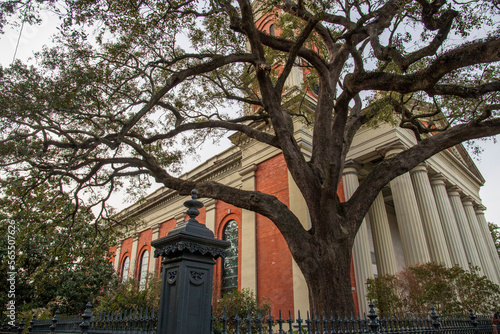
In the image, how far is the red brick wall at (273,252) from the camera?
1270 cm

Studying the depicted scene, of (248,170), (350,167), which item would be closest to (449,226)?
(350,167)

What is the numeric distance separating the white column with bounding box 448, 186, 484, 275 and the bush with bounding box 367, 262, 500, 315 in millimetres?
6455

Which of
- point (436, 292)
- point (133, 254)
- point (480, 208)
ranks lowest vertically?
point (436, 292)

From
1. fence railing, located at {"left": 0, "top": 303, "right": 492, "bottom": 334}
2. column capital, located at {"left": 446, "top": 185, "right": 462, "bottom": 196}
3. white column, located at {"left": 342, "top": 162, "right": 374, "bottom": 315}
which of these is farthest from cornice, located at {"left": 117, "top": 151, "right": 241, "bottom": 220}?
column capital, located at {"left": 446, "top": 185, "right": 462, "bottom": 196}

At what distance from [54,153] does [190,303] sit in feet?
33.0

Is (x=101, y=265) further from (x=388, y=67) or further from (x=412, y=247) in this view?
(x=388, y=67)

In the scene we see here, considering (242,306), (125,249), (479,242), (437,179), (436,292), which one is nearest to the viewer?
(436,292)

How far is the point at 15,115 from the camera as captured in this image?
28.7 ft

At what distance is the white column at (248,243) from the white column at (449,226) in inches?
322

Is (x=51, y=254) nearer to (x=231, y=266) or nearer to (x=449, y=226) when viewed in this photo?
(x=231, y=266)

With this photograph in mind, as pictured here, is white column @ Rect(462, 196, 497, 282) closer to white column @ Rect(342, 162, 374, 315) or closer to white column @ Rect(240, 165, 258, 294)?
white column @ Rect(342, 162, 374, 315)

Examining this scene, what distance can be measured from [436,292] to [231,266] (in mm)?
10233

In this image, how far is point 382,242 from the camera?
1384cm

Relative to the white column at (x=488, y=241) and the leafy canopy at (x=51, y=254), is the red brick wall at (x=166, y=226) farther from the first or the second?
the white column at (x=488, y=241)
